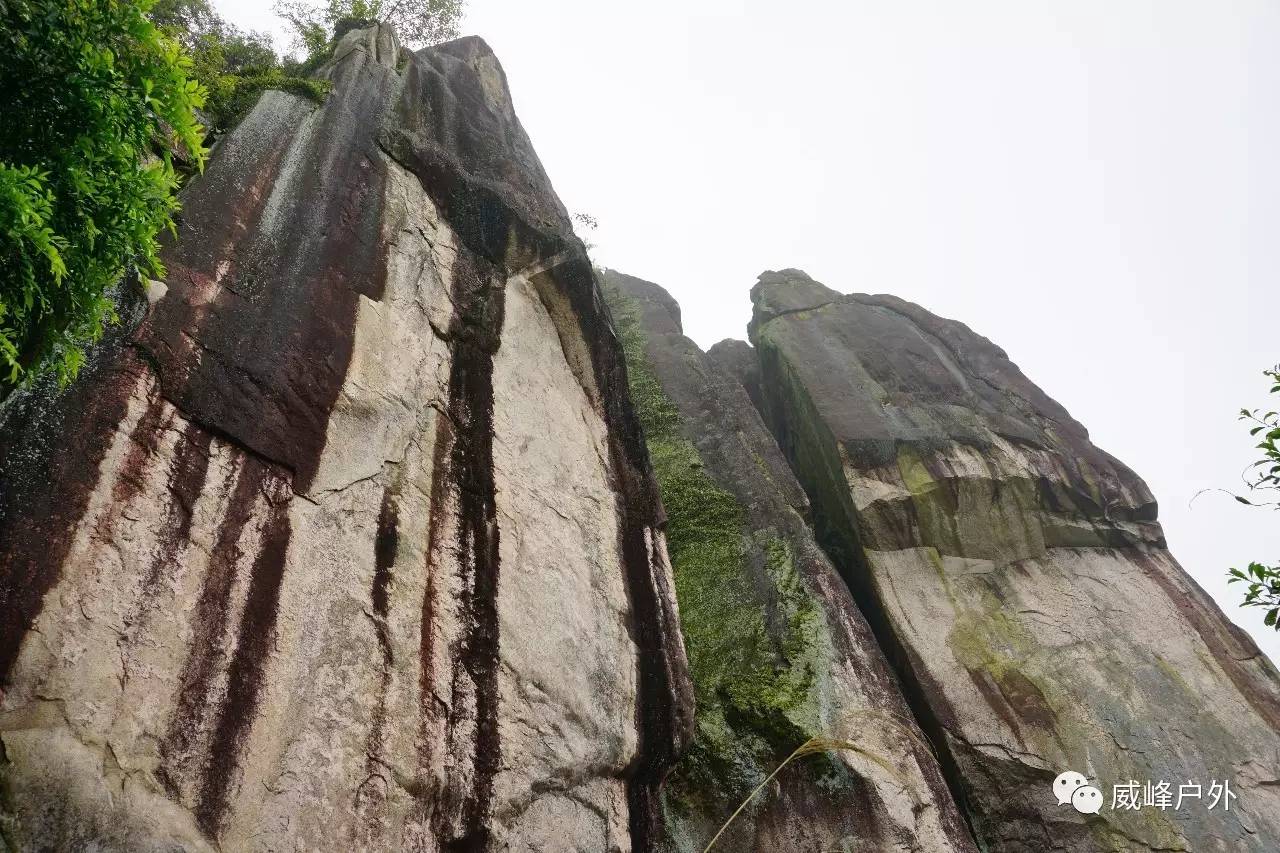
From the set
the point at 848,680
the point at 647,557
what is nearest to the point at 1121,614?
the point at 848,680

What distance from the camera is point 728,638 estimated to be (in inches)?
373

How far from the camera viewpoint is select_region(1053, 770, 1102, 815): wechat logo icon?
950cm

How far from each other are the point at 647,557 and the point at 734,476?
412 centimetres

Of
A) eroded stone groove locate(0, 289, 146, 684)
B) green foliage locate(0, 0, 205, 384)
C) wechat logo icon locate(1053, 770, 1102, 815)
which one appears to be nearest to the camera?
green foliage locate(0, 0, 205, 384)

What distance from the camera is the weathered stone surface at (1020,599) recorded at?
9680 mm

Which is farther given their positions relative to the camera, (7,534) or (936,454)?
(936,454)

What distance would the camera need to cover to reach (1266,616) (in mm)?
5941

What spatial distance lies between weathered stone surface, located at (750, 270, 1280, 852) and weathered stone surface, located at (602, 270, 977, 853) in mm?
1609

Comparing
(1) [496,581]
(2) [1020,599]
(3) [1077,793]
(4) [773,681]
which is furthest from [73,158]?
(2) [1020,599]

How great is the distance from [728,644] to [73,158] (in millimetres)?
8235

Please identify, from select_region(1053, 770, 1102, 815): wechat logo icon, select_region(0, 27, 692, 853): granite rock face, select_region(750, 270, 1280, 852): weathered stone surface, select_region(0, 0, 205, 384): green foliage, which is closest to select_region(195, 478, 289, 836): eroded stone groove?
select_region(0, 27, 692, 853): granite rock face

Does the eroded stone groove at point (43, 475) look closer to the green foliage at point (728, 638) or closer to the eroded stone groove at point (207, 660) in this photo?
the eroded stone groove at point (207, 660)

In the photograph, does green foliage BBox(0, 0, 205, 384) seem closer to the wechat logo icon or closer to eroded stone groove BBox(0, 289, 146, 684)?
eroded stone groove BBox(0, 289, 146, 684)

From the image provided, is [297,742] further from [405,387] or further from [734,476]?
[734,476]
